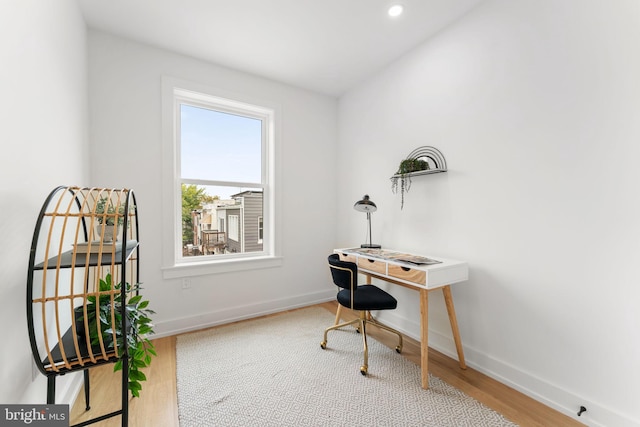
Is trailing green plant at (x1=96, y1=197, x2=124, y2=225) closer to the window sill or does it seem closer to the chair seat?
the window sill

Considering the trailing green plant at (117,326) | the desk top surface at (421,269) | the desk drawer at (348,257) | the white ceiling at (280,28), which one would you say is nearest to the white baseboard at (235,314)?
the desk drawer at (348,257)

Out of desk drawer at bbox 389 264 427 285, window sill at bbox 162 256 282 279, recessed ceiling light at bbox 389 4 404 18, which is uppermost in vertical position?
recessed ceiling light at bbox 389 4 404 18

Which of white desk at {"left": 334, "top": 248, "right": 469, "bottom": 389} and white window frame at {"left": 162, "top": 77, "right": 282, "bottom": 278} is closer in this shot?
white desk at {"left": 334, "top": 248, "right": 469, "bottom": 389}

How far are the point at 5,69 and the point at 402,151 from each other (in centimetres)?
261

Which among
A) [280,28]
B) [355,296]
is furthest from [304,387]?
[280,28]

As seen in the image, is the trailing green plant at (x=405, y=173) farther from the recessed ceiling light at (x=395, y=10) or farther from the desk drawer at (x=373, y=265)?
the recessed ceiling light at (x=395, y=10)

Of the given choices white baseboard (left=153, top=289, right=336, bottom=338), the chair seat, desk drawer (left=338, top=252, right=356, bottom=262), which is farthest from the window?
the chair seat

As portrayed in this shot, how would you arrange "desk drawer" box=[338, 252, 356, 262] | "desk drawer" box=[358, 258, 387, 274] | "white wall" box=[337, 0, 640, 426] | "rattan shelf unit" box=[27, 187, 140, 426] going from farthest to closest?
"desk drawer" box=[338, 252, 356, 262]
"desk drawer" box=[358, 258, 387, 274]
"white wall" box=[337, 0, 640, 426]
"rattan shelf unit" box=[27, 187, 140, 426]

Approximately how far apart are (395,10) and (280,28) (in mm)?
929

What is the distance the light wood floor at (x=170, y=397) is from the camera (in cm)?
155

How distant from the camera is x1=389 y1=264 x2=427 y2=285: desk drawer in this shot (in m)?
1.90

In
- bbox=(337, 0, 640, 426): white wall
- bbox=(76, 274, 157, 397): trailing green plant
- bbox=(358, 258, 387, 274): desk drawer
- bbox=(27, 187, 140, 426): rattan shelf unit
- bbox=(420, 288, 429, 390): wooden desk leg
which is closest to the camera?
bbox=(27, 187, 140, 426): rattan shelf unit

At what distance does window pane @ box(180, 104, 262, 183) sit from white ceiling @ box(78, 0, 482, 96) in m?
0.56

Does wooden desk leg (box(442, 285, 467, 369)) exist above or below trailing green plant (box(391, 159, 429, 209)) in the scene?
below
